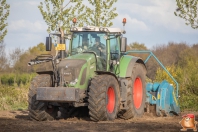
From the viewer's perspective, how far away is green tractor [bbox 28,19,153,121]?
459 inches

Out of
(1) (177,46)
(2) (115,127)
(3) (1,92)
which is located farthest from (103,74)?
(1) (177,46)

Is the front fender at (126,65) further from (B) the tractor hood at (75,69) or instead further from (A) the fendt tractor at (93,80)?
(B) the tractor hood at (75,69)

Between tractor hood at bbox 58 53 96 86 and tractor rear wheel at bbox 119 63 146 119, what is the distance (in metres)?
1.78

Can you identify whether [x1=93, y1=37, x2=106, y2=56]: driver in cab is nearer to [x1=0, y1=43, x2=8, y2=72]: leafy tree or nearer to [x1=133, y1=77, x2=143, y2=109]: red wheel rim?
[x1=133, y1=77, x2=143, y2=109]: red wheel rim

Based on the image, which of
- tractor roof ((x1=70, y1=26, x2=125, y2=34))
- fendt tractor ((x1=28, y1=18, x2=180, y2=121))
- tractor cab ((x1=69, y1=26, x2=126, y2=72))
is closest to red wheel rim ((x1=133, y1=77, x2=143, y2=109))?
fendt tractor ((x1=28, y1=18, x2=180, y2=121))

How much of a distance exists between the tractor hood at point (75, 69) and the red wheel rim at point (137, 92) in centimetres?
247

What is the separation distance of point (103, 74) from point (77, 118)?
1518mm

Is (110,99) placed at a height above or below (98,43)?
below

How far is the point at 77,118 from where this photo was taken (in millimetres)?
12953

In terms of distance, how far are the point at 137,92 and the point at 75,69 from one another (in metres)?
3.15

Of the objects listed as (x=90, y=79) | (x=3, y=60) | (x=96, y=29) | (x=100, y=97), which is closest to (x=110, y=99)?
(x=90, y=79)

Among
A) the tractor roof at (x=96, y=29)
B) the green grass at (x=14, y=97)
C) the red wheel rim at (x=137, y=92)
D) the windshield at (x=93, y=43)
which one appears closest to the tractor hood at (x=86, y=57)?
the windshield at (x=93, y=43)

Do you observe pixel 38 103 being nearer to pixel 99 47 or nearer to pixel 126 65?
pixel 99 47

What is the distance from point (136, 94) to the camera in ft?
47.3
